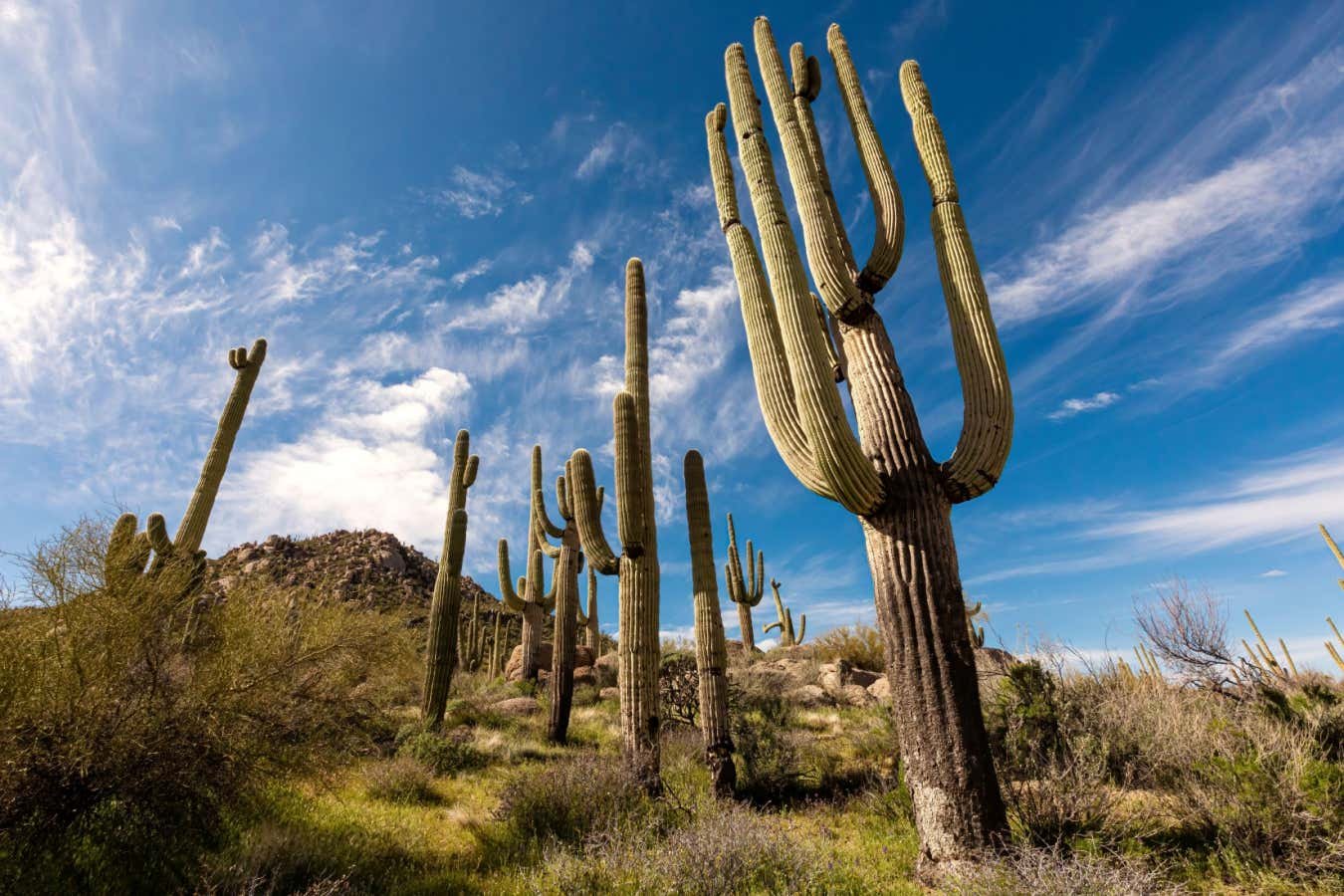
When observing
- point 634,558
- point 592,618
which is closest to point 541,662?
point 592,618

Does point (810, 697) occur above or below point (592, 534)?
below

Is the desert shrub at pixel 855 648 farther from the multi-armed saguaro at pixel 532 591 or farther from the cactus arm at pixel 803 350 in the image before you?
the cactus arm at pixel 803 350

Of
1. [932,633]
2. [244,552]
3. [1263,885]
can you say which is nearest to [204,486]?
[932,633]

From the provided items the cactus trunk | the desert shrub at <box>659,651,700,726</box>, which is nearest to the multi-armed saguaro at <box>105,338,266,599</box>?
the cactus trunk

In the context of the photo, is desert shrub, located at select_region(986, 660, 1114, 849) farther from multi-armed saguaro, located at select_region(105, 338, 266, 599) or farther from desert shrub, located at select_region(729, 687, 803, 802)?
multi-armed saguaro, located at select_region(105, 338, 266, 599)

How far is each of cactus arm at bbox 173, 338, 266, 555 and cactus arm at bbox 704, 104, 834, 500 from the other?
33.7ft

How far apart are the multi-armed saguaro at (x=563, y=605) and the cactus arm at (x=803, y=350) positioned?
572 cm

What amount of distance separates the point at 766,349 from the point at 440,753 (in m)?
7.97

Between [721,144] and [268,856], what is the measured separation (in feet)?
28.5

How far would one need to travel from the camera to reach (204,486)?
12383mm

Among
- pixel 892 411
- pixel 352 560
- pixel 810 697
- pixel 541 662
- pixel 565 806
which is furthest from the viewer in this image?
pixel 352 560

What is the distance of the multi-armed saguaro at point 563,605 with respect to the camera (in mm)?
11789

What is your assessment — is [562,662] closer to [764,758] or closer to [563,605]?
[563,605]

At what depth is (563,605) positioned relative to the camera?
40.2 ft
